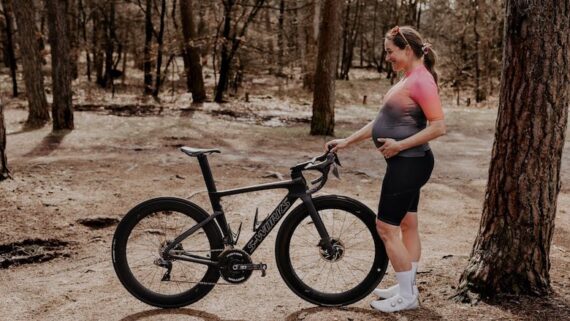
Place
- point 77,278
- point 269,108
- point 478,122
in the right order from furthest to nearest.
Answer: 1. point 269,108
2. point 478,122
3. point 77,278

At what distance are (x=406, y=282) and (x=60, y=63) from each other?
11900 millimetres

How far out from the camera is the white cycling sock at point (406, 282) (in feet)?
14.0

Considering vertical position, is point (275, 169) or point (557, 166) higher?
point (557, 166)

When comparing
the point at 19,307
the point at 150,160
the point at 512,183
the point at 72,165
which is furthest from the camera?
the point at 150,160

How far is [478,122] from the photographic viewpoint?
18.5 metres

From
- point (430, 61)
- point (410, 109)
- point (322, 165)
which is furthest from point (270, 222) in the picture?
point (430, 61)

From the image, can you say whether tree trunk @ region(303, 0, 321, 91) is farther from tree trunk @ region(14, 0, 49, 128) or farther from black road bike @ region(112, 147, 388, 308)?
black road bike @ region(112, 147, 388, 308)

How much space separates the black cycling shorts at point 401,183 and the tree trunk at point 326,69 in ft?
34.1

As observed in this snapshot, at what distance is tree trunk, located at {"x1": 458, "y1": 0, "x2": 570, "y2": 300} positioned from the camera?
3980mm

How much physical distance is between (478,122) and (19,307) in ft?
53.4

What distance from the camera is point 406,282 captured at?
4277 millimetres

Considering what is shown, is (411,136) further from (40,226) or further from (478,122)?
(478,122)

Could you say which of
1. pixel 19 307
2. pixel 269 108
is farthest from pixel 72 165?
pixel 269 108

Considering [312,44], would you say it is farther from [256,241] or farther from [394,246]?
[394,246]
